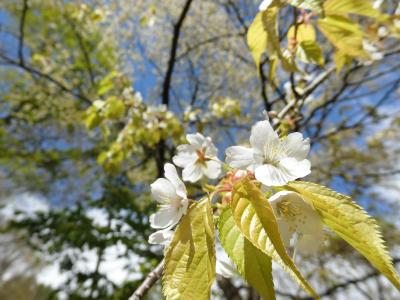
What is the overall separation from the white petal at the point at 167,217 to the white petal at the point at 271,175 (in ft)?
0.61

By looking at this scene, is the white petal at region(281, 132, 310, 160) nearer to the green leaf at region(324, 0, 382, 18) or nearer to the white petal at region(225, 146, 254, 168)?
the white petal at region(225, 146, 254, 168)

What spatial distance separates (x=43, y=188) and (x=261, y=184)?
8.07 metres

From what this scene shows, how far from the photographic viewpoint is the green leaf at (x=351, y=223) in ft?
1.50

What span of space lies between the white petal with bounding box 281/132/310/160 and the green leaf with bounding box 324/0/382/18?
47cm

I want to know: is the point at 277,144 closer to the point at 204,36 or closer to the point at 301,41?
the point at 301,41

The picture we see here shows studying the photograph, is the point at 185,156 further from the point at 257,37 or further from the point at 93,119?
the point at 93,119

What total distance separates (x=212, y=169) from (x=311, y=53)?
1.71 feet

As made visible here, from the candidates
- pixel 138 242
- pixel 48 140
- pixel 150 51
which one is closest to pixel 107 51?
pixel 150 51

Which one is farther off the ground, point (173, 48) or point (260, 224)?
point (173, 48)

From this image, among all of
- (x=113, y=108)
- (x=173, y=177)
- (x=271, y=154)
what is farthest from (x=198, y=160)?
(x=113, y=108)

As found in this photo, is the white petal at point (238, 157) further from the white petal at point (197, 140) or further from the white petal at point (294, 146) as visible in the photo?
the white petal at point (197, 140)

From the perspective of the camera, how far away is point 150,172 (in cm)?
584

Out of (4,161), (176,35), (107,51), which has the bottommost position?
(176,35)

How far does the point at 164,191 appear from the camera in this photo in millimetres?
736
